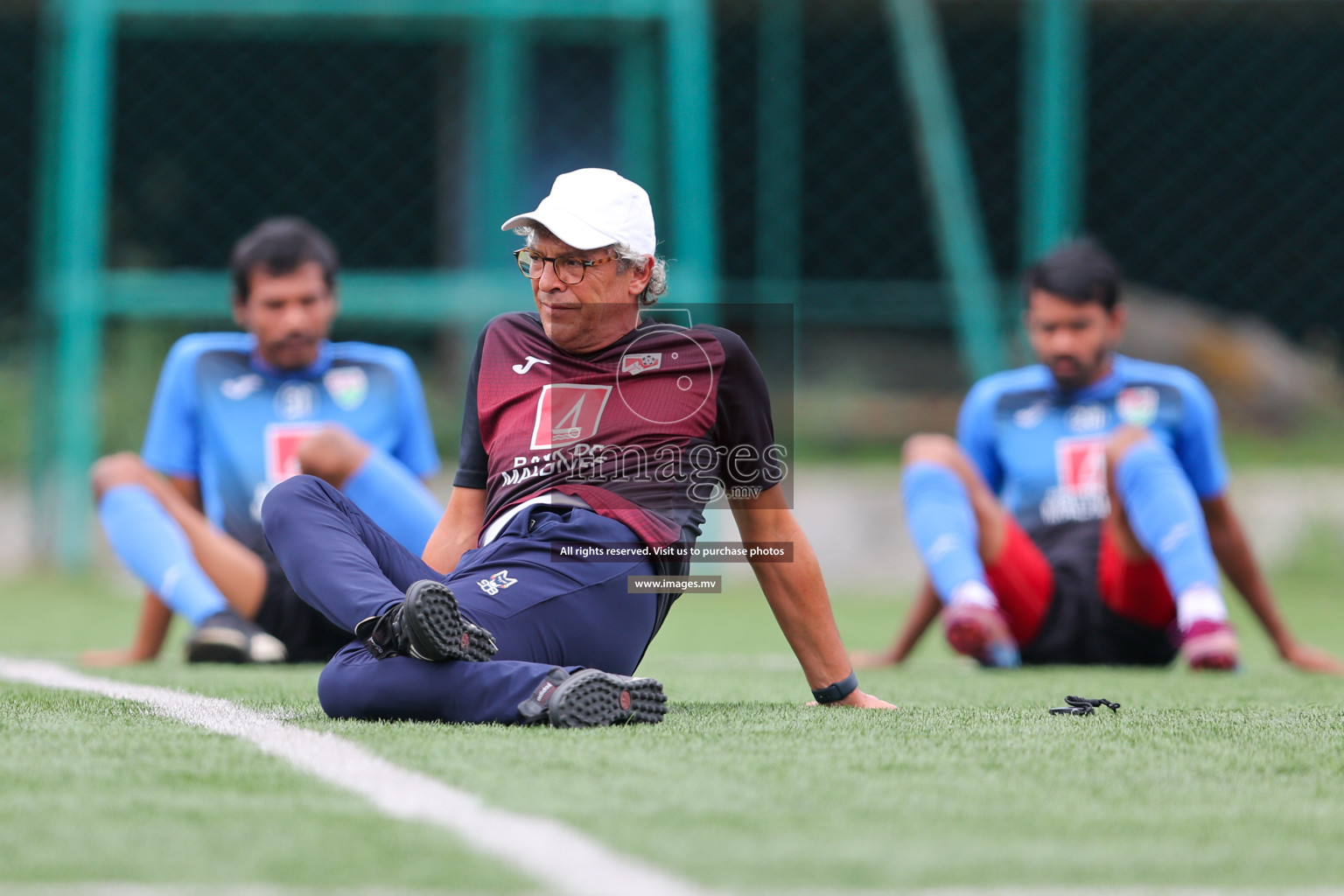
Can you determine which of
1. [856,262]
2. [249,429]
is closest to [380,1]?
[856,262]

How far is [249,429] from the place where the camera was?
4797 millimetres

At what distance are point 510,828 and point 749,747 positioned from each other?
70 cm

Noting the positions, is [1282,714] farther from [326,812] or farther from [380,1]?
[380,1]

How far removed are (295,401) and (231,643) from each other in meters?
0.85

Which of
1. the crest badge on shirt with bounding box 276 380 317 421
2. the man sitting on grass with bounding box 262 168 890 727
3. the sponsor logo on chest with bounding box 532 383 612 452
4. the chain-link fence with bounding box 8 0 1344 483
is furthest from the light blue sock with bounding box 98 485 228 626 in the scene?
the chain-link fence with bounding box 8 0 1344 483

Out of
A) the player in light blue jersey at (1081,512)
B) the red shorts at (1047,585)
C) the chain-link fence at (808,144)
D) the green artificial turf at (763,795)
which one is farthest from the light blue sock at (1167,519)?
the chain-link fence at (808,144)

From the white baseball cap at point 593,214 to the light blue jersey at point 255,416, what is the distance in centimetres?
201

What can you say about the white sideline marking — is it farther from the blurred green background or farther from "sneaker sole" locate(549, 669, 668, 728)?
the blurred green background

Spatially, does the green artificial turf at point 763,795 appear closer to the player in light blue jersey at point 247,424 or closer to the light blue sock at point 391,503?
the light blue sock at point 391,503

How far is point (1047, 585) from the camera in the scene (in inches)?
180

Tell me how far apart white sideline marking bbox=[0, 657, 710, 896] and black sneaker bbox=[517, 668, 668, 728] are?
0.97 feet

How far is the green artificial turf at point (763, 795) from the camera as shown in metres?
1.67

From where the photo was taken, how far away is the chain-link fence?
9.80 m

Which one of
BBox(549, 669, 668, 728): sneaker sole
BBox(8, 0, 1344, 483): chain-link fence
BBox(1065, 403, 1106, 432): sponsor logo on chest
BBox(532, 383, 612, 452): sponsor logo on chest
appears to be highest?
BBox(8, 0, 1344, 483): chain-link fence
